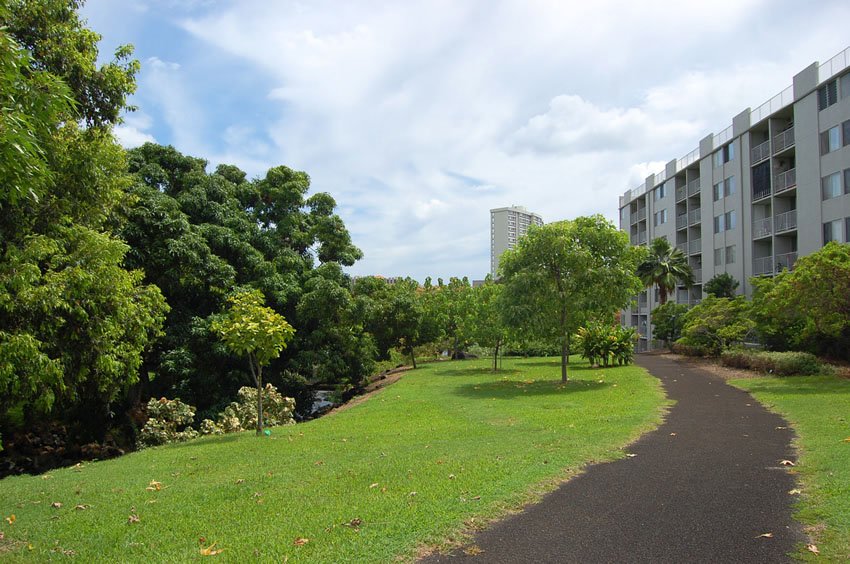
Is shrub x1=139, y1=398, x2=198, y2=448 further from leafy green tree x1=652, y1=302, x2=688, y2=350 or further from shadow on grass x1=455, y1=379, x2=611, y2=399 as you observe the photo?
leafy green tree x1=652, y1=302, x2=688, y2=350

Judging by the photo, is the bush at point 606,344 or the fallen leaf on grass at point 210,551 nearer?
the fallen leaf on grass at point 210,551

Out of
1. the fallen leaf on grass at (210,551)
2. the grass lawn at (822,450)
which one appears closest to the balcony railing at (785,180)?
the grass lawn at (822,450)

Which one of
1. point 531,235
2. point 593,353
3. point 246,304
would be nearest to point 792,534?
point 246,304

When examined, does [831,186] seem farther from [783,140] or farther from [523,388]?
[523,388]

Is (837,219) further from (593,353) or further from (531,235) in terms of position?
(531,235)

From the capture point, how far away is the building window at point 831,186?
25422 millimetres

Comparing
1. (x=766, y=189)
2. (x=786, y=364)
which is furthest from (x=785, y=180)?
(x=786, y=364)

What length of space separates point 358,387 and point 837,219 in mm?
23971

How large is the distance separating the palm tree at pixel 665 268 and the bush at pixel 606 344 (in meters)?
14.4

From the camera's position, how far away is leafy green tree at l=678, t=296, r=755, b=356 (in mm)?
24297

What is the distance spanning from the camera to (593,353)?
2670cm

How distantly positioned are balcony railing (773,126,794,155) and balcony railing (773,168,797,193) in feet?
4.21

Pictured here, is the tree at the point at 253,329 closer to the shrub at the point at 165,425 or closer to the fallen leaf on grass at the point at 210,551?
the shrub at the point at 165,425

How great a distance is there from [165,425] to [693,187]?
3984 centimetres
